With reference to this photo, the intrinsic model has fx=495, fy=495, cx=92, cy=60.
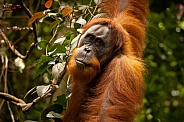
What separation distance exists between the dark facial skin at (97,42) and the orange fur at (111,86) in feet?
0.13

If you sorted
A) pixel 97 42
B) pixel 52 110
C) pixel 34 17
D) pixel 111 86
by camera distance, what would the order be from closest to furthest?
1. pixel 111 86
2. pixel 97 42
3. pixel 52 110
4. pixel 34 17

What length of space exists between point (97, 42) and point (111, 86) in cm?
39

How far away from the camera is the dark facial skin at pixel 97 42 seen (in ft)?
11.1

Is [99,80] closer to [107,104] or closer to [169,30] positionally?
[107,104]

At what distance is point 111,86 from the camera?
10.5 feet

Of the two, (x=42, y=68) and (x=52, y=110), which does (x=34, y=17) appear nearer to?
(x=42, y=68)

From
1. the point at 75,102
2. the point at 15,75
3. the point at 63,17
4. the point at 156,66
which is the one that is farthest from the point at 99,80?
the point at 156,66

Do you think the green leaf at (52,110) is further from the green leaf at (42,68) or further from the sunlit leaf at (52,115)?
the green leaf at (42,68)

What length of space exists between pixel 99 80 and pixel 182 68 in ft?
9.76

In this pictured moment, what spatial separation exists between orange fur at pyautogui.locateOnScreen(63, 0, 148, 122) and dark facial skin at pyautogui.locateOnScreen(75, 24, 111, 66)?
38 mm

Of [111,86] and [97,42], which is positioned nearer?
[111,86]

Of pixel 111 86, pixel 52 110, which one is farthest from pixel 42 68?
pixel 111 86

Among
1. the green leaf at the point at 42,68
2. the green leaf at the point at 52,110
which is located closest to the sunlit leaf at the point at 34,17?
the green leaf at the point at 42,68

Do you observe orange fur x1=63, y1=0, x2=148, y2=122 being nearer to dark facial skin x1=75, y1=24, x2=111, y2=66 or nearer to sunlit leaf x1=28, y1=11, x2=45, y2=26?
dark facial skin x1=75, y1=24, x2=111, y2=66
